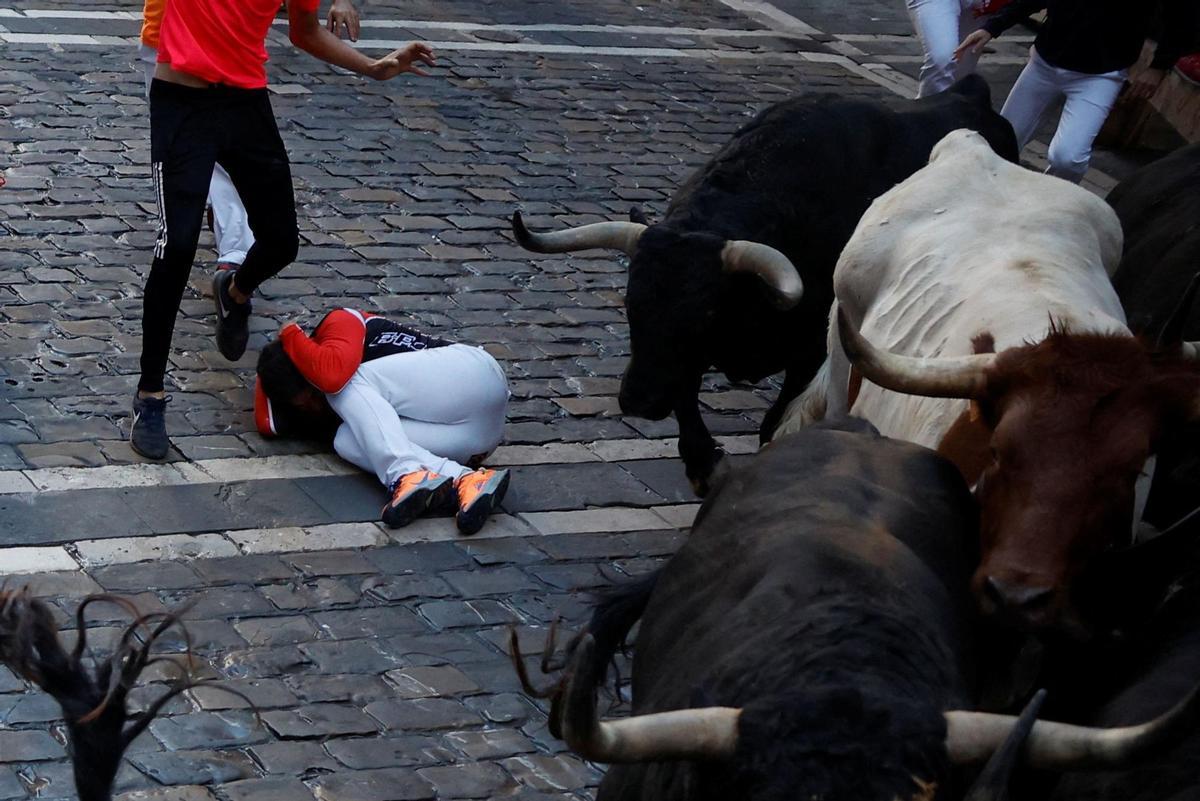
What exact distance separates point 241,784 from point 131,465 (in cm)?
221

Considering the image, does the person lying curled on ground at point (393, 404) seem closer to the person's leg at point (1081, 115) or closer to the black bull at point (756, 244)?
the black bull at point (756, 244)

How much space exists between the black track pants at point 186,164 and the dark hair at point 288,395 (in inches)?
17.1

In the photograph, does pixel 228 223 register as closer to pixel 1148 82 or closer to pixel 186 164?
pixel 186 164

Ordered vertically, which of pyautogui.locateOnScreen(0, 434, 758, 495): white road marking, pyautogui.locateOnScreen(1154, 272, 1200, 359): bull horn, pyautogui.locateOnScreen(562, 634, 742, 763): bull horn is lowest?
pyautogui.locateOnScreen(0, 434, 758, 495): white road marking

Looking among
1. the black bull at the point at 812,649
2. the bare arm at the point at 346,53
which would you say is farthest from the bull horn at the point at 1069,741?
the bare arm at the point at 346,53

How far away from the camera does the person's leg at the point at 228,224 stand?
328 inches

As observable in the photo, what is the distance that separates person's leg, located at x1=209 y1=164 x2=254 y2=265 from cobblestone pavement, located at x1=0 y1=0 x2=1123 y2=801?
0.34 metres

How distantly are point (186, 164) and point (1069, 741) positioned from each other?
15.8 ft

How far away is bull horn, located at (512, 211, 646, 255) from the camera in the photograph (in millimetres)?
6875

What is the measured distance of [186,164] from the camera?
679 centimetres

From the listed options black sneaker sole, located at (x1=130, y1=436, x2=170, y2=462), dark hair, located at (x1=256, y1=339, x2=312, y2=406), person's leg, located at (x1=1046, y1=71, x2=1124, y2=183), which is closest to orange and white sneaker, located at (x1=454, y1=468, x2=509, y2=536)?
dark hair, located at (x1=256, y1=339, x2=312, y2=406)

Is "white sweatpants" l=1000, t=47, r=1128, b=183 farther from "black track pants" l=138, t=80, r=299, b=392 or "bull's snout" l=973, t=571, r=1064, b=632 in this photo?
"bull's snout" l=973, t=571, r=1064, b=632

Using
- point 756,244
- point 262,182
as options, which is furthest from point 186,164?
point 756,244

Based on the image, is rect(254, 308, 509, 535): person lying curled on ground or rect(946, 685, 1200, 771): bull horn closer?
rect(946, 685, 1200, 771): bull horn
